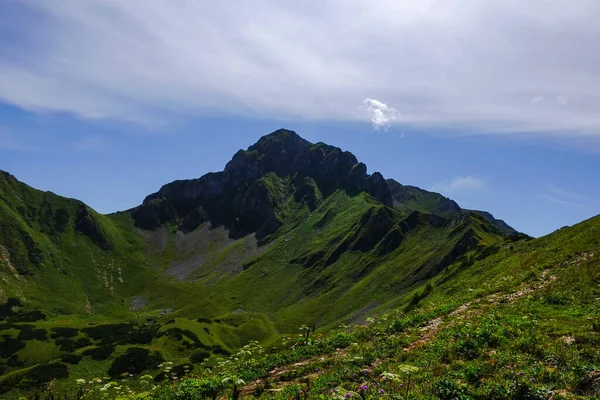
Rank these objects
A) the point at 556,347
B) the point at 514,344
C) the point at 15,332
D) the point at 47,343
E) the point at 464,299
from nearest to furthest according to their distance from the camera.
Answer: the point at 556,347 → the point at 514,344 → the point at 464,299 → the point at 47,343 → the point at 15,332

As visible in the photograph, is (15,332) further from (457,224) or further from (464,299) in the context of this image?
(457,224)

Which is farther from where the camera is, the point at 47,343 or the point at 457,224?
the point at 457,224

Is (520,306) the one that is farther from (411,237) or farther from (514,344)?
(411,237)

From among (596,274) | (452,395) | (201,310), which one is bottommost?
(201,310)

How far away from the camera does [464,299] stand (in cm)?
3073

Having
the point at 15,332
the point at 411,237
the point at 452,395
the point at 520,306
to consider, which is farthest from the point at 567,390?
the point at 411,237

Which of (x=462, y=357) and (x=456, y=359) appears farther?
(x=462, y=357)

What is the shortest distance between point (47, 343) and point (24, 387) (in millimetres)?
44039

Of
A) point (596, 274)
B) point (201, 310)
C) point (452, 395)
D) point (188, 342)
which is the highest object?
point (596, 274)

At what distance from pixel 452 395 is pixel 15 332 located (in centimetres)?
12671

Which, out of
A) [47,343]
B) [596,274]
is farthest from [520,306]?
[47,343]

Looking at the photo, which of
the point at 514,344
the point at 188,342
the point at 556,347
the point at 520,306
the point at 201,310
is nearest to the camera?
the point at 556,347

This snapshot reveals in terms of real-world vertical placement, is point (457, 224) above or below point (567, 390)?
above

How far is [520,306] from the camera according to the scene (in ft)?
77.1
